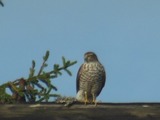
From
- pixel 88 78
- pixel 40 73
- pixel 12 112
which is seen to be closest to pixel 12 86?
pixel 40 73

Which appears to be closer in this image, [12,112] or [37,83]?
[12,112]

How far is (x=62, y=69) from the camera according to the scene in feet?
20.5

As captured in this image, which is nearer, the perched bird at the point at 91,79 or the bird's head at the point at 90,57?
the perched bird at the point at 91,79

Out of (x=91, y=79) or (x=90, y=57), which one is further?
(x=90, y=57)

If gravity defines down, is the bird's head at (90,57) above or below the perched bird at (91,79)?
above

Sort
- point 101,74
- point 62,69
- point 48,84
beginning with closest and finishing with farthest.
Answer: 1. point 48,84
2. point 62,69
3. point 101,74

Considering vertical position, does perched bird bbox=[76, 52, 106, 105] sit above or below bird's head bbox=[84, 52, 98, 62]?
below

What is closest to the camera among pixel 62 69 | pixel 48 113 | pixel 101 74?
pixel 48 113

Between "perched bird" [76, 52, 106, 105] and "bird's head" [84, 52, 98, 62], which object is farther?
"bird's head" [84, 52, 98, 62]

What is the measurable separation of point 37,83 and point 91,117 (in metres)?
2.85

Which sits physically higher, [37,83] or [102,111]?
[37,83]

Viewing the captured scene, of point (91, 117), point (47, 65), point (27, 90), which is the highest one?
point (47, 65)

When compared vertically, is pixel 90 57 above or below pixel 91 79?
above

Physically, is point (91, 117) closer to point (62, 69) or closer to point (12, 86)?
point (12, 86)
